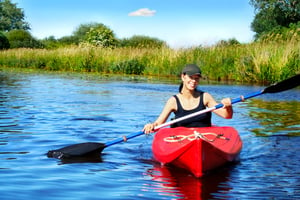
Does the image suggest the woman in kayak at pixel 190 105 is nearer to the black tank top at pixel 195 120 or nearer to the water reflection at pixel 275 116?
the black tank top at pixel 195 120

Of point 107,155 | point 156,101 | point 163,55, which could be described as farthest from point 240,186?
point 163,55

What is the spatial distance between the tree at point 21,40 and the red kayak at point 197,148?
4616cm

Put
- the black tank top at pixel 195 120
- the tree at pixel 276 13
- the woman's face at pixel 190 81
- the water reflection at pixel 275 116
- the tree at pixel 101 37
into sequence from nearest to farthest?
the woman's face at pixel 190 81 < the black tank top at pixel 195 120 < the water reflection at pixel 275 116 < the tree at pixel 276 13 < the tree at pixel 101 37

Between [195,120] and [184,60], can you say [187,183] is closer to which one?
[195,120]

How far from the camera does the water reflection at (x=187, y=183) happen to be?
16.4ft

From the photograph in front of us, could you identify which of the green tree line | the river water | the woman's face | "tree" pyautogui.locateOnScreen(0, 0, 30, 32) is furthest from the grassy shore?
"tree" pyautogui.locateOnScreen(0, 0, 30, 32)

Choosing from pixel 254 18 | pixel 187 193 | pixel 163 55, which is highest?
pixel 254 18

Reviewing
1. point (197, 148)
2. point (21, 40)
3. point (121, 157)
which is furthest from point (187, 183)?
point (21, 40)

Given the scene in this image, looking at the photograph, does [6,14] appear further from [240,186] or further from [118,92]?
[240,186]

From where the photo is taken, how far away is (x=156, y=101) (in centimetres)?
1353

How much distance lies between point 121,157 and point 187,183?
5.06ft

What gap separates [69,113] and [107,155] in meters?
3.91

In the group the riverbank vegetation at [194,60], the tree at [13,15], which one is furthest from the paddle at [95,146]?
the tree at [13,15]

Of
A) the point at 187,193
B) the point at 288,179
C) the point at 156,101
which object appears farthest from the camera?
the point at 156,101
